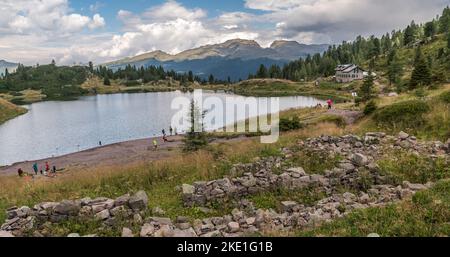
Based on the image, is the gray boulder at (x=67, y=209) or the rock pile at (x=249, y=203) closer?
the rock pile at (x=249, y=203)

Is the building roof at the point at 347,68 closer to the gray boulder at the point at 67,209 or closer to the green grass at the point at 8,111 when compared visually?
the green grass at the point at 8,111

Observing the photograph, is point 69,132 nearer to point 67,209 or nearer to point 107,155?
point 107,155

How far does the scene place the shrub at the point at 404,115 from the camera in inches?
1068

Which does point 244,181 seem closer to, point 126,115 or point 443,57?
point 126,115

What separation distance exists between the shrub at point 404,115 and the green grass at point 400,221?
17209 millimetres

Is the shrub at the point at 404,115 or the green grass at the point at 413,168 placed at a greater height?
the shrub at the point at 404,115

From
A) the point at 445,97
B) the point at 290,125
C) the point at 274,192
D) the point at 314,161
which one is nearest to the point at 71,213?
the point at 274,192

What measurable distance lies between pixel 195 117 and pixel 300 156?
2330 cm

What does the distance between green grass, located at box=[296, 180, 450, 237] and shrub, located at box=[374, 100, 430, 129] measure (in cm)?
1721

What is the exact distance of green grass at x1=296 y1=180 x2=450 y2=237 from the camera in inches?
365

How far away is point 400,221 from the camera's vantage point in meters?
9.82

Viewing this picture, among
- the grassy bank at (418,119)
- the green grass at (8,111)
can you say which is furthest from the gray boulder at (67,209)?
the green grass at (8,111)
